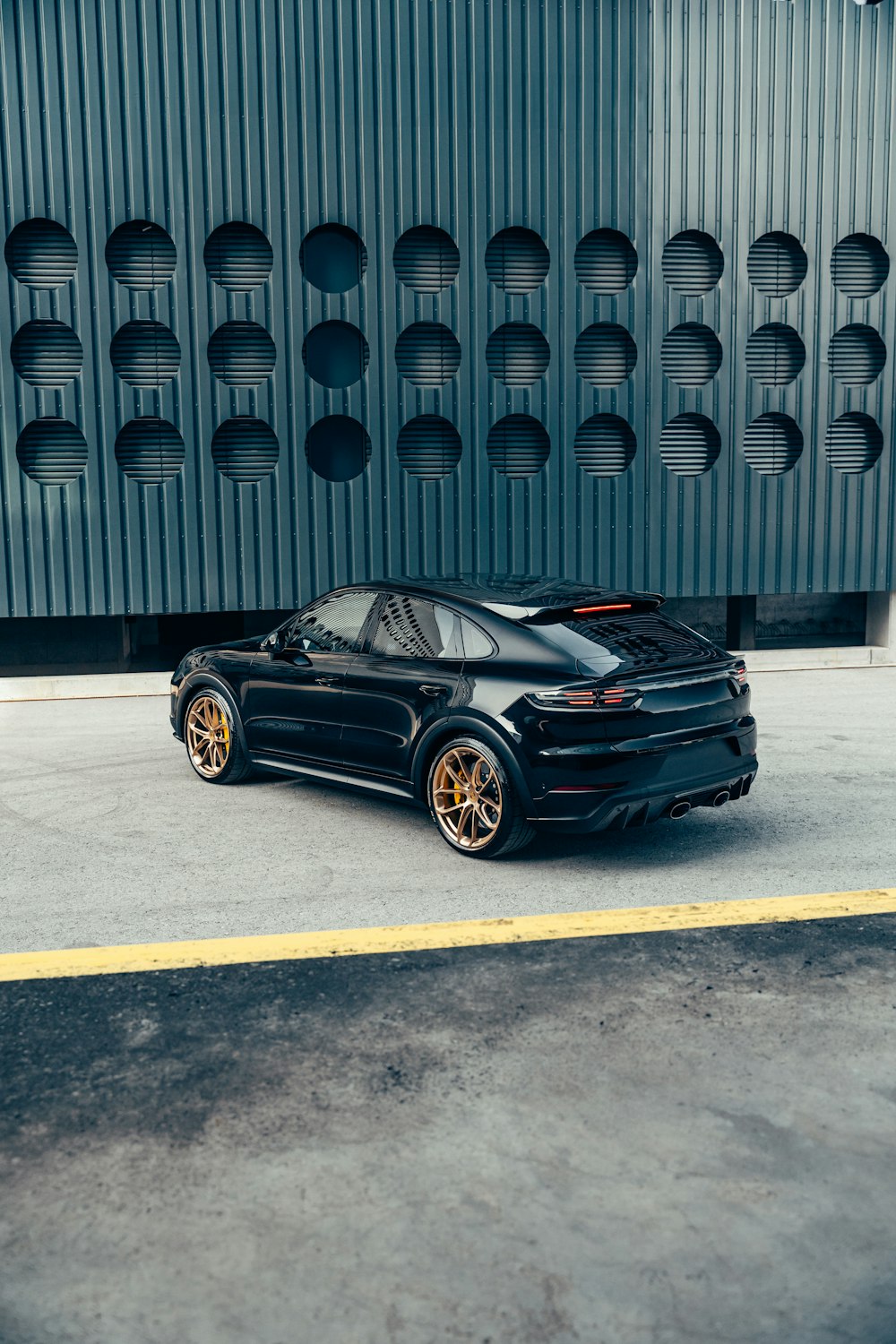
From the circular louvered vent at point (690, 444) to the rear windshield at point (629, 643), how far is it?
29.4 feet

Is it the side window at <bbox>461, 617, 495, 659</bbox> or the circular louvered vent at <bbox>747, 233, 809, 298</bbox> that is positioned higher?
the circular louvered vent at <bbox>747, 233, 809, 298</bbox>

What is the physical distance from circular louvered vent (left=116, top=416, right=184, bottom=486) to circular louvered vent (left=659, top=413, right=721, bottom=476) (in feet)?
20.1

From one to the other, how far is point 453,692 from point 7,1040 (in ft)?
10.2

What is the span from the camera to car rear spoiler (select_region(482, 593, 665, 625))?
6.89 m

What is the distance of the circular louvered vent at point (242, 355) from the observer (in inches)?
574

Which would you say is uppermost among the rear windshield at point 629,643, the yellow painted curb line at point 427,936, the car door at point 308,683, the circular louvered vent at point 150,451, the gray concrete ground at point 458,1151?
the circular louvered vent at point 150,451

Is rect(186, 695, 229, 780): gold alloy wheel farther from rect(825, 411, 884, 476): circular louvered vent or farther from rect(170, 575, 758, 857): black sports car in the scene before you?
rect(825, 411, 884, 476): circular louvered vent


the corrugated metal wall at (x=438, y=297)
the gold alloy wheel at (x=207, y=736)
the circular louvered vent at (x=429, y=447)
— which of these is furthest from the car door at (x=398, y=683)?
the circular louvered vent at (x=429, y=447)

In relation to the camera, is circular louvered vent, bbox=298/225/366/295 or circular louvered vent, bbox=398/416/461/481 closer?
circular louvered vent, bbox=298/225/366/295

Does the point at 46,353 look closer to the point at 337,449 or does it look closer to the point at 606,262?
the point at 337,449

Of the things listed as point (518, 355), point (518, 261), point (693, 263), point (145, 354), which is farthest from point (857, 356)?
point (145, 354)

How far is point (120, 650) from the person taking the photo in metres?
16.4

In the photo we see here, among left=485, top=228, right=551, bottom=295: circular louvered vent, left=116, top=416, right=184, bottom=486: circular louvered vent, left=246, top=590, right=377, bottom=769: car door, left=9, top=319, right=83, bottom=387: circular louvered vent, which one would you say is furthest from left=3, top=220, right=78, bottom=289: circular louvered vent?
left=246, top=590, right=377, bottom=769: car door

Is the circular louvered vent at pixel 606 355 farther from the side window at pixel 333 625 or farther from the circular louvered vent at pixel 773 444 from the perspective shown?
the side window at pixel 333 625
